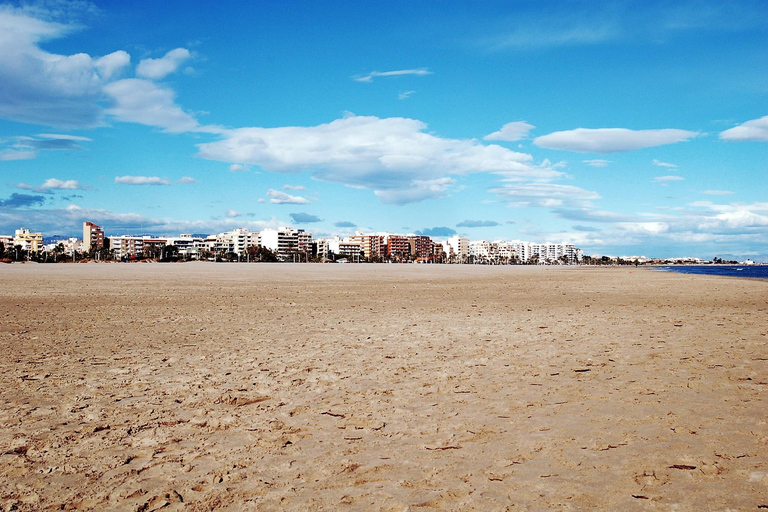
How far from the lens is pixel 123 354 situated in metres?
8.27

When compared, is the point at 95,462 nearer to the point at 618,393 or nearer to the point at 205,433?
the point at 205,433

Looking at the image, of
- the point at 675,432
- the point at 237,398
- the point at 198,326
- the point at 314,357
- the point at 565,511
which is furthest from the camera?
the point at 198,326

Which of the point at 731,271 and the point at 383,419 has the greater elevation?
the point at 383,419

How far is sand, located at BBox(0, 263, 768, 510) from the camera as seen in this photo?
3.46m

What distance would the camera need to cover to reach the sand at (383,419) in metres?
3.46

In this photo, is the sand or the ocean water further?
the ocean water

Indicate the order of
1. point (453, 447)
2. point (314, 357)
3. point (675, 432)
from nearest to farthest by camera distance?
1. point (453, 447)
2. point (675, 432)
3. point (314, 357)

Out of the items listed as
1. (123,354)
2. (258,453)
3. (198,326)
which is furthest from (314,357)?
(198,326)

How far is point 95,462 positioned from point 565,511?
3402 millimetres

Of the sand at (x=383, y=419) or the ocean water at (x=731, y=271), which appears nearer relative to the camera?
the sand at (x=383, y=419)

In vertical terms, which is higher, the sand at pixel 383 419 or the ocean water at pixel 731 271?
the sand at pixel 383 419

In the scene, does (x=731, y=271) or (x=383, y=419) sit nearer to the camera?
(x=383, y=419)

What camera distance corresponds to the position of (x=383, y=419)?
16.4 feet

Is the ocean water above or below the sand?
below
